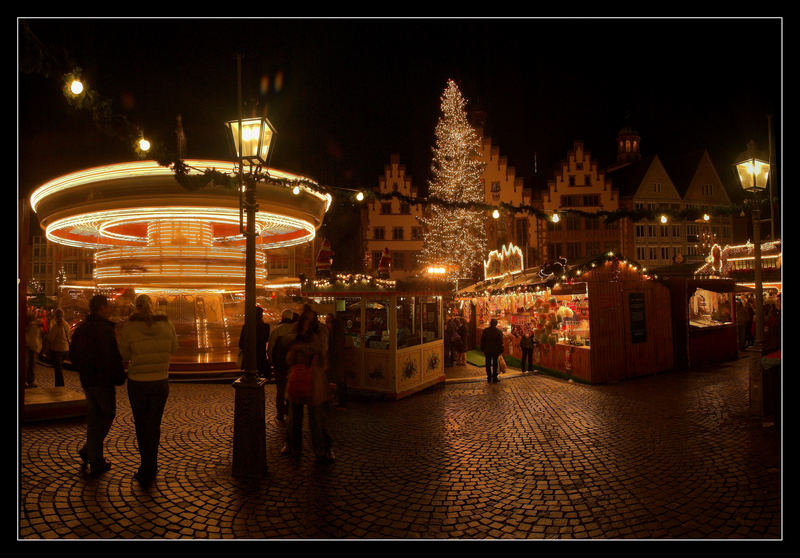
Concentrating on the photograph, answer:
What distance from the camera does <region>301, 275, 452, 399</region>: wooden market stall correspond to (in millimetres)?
8992

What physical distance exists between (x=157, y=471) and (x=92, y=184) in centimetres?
643

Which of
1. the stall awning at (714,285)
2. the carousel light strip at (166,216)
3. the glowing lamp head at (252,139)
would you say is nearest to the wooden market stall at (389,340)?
the carousel light strip at (166,216)

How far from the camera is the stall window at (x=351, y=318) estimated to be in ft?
31.4

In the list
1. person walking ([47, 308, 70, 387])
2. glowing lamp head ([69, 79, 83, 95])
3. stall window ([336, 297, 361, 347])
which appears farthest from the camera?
stall window ([336, 297, 361, 347])

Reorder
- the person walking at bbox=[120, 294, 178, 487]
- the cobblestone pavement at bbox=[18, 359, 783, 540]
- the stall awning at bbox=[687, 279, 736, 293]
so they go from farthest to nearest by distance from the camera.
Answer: the stall awning at bbox=[687, 279, 736, 293], the person walking at bbox=[120, 294, 178, 487], the cobblestone pavement at bbox=[18, 359, 783, 540]

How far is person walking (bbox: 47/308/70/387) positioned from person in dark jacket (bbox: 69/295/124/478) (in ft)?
18.8

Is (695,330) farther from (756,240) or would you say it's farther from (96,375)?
(96,375)

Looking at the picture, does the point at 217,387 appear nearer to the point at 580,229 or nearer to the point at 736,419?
the point at 736,419

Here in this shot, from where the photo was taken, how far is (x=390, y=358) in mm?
8953

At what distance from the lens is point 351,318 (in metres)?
10.5

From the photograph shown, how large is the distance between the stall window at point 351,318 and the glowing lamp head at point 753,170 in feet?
24.0

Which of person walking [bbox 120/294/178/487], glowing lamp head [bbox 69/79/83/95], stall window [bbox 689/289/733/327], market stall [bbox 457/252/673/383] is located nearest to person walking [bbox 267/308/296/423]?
person walking [bbox 120/294/178/487]

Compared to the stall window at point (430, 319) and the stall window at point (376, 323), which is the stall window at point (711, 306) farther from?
the stall window at point (376, 323)

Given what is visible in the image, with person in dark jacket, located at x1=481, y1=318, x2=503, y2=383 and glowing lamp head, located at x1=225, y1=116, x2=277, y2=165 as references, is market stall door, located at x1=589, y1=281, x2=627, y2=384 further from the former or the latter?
glowing lamp head, located at x1=225, y1=116, x2=277, y2=165
